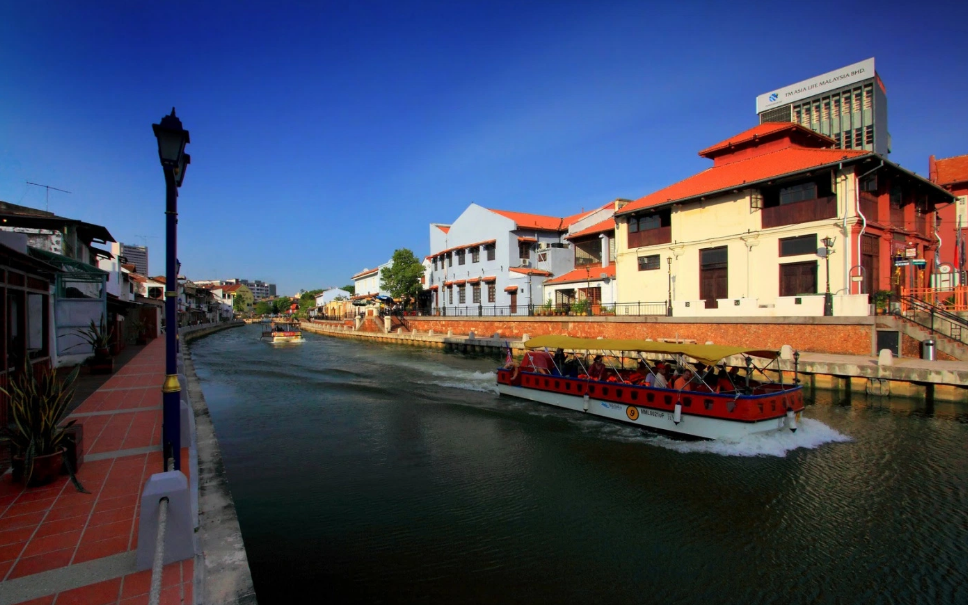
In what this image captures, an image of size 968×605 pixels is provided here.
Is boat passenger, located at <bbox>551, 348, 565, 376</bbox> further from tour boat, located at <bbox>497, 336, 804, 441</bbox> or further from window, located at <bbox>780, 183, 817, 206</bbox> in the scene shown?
window, located at <bbox>780, 183, 817, 206</bbox>

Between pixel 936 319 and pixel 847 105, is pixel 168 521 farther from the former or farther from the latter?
pixel 847 105

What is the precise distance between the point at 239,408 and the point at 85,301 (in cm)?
770

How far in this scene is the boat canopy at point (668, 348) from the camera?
12.4m

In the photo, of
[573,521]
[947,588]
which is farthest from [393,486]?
[947,588]

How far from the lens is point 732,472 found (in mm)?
10156

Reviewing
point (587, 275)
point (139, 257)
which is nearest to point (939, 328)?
point (587, 275)

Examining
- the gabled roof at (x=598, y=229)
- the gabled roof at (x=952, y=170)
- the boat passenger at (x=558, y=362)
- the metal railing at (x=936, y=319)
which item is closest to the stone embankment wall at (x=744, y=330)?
the metal railing at (x=936, y=319)

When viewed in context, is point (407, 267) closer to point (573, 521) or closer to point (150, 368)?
point (150, 368)

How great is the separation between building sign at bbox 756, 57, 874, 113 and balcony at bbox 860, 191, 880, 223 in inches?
2219

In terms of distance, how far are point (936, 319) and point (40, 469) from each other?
24986mm

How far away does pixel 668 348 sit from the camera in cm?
1325

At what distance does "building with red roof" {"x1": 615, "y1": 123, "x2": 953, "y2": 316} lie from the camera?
20047 millimetres

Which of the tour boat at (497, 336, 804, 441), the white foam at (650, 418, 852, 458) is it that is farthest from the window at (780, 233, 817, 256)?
the white foam at (650, 418, 852, 458)

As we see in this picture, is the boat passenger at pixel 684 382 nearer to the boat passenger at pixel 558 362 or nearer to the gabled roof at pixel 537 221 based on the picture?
the boat passenger at pixel 558 362
